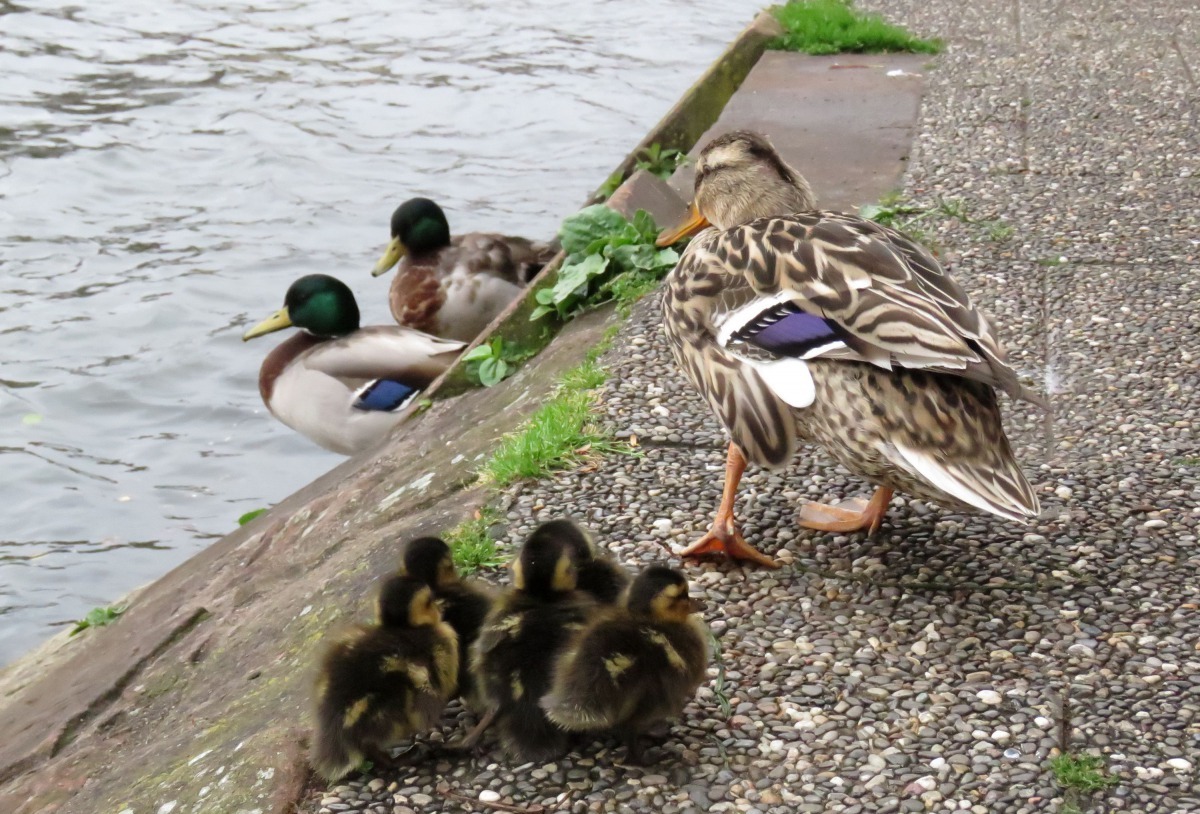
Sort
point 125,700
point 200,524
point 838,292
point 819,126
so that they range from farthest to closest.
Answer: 1. point 819,126
2. point 200,524
3. point 125,700
4. point 838,292

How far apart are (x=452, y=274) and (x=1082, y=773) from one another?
6617mm

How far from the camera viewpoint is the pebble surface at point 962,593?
3.00 metres

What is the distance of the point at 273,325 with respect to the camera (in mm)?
8625

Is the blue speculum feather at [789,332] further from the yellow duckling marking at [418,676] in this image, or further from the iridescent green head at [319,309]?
the iridescent green head at [319,309]

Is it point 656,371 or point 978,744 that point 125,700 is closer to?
point 656,371

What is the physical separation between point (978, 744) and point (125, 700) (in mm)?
2796

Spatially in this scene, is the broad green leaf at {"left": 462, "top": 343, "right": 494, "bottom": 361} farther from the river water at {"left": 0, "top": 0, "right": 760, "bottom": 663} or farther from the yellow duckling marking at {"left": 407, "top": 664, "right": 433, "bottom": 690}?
the yellow duckling marking at {"left": 407, "top": 664, "right": 433, "bottom": 690}

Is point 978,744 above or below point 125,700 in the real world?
above

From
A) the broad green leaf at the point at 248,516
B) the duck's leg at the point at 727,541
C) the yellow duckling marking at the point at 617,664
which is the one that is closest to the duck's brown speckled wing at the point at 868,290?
the duck's leg at the point at 727,541

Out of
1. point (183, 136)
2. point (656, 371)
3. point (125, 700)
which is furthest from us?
point (183, 136)

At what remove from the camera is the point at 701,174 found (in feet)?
15.3

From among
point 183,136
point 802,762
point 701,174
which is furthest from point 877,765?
point 183,136

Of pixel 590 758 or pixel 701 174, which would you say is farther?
pixel 701 174

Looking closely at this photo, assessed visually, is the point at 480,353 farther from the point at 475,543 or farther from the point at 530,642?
the point at 530,642
